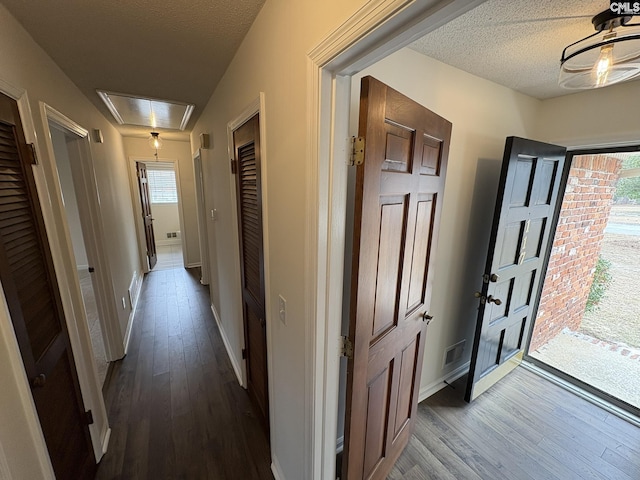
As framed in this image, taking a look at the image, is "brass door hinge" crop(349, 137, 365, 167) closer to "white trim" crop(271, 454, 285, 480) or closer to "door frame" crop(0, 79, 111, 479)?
"door frame" crop(0, 79, 111, 479)

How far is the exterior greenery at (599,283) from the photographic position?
2.33 m

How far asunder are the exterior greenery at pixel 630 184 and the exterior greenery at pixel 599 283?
590mm

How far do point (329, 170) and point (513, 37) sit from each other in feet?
4.04

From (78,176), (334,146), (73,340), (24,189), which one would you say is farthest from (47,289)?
(334,146)

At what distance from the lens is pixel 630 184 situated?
2.09m

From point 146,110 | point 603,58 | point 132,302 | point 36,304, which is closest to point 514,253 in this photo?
point 603,58

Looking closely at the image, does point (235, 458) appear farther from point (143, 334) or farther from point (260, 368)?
point (143, 334)

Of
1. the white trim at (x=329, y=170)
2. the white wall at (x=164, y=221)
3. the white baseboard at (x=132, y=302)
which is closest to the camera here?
the white trim at (x=329, y=170)

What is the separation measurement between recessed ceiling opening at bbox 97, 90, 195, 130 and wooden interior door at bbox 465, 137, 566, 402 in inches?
112

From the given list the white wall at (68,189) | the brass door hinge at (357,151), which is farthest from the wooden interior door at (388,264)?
the white wall at (68,189)

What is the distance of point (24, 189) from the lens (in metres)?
1.20

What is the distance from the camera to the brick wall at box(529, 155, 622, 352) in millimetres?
2264

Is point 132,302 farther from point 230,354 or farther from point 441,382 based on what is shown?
point 441,382

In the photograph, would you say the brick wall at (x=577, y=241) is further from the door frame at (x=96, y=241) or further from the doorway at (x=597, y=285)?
the door frame at (x=96, y=241)
